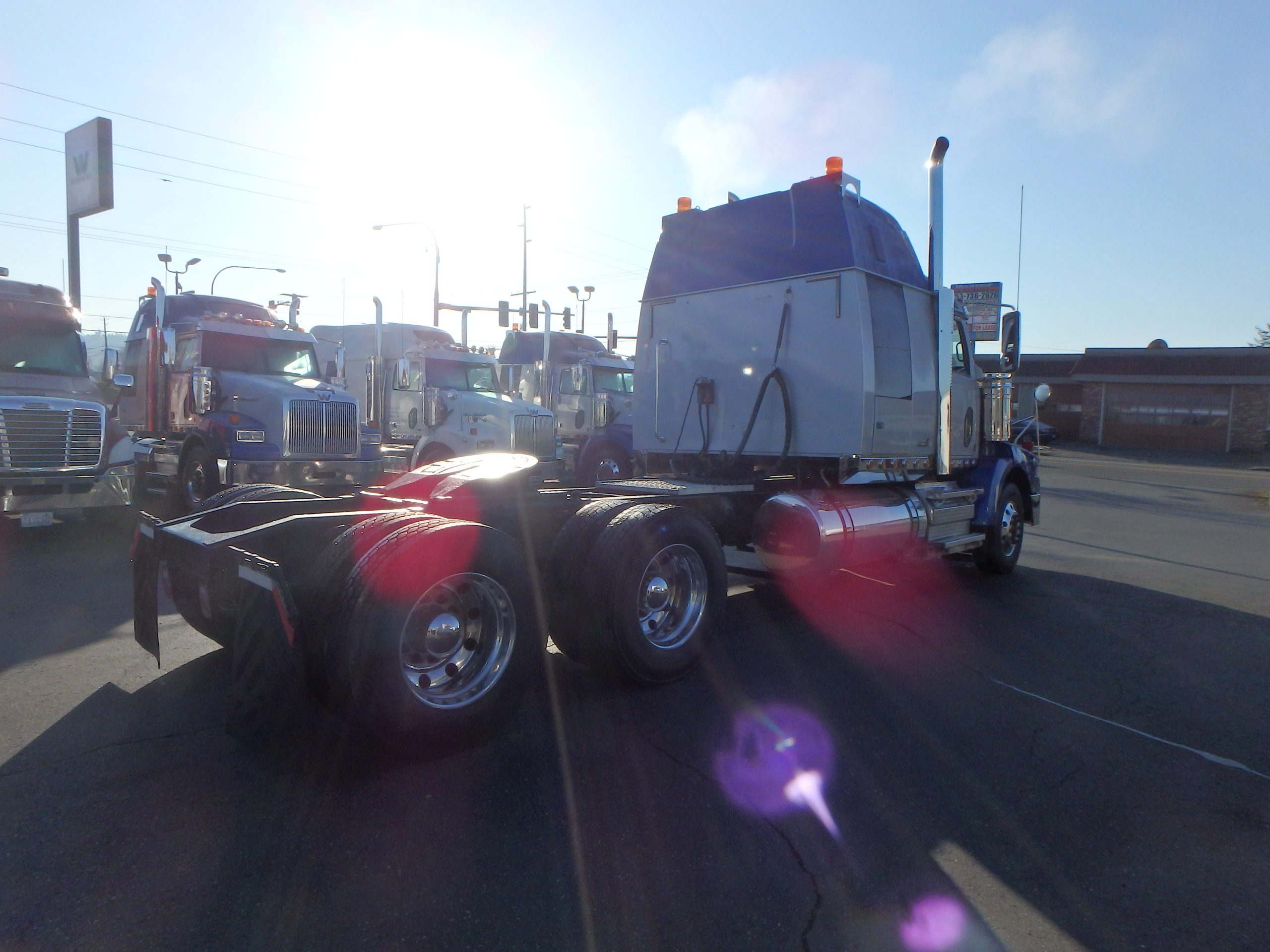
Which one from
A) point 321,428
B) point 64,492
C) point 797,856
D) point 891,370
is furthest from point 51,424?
point 797,856

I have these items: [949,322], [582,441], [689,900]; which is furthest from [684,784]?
[582,441]

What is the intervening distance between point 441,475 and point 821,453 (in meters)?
3.29

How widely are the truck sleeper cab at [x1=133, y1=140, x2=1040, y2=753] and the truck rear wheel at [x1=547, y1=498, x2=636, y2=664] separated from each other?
14mm

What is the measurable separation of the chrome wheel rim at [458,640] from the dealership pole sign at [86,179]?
22334mm

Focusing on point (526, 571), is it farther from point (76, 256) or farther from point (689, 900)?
point (76, 256)

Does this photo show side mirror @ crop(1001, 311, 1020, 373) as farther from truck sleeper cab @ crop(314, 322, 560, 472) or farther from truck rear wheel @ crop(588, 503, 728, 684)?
truck sleeper cab @ crop(314, 322, 560, 472)

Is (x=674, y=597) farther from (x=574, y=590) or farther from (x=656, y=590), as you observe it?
(x=574, y=590)

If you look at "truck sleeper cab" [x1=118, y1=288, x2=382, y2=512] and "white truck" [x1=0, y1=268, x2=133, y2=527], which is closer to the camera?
"white truck" [x1=0, y1=268, x2=133, y2=527]

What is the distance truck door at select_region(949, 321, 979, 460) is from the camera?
8906 millimetres

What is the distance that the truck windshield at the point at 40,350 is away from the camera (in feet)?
33.9

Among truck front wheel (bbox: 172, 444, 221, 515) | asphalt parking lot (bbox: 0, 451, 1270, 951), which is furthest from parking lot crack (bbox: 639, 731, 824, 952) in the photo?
truck front wheel (bbox: 172, 444, 221, 515)

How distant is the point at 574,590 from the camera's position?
16.0 feet

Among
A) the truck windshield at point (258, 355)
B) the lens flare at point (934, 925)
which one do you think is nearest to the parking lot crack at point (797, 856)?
the lens flare at point (934, 925)

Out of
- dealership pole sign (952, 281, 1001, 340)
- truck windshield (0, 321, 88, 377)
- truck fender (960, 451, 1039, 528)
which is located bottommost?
truck fender (960, 451, 1039, 528)
